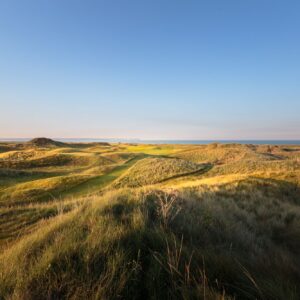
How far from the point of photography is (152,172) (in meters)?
28.9

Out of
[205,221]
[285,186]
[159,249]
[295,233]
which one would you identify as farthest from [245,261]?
[285,186]

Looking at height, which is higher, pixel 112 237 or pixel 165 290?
pixel 112 237

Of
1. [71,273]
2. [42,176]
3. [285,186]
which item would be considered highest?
[71,273]

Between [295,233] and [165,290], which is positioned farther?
[295,233]

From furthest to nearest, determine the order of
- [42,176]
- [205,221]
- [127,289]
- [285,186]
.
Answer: [42,176] → [285,186] → [205,221] → [127,289]

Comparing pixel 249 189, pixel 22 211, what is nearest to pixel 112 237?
pixel 22 211

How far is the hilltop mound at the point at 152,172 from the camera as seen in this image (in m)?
25.0

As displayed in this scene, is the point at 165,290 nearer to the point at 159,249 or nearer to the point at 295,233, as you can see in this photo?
the point at 159,249

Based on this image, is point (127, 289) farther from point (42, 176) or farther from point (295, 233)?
point (42, 176)

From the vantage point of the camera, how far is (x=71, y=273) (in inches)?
102

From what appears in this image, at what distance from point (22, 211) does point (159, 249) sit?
6.59 meters

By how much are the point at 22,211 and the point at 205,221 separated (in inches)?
258

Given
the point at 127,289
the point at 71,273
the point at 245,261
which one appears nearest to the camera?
the point at 127,289

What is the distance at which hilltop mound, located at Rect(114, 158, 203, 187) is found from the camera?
2505cm
